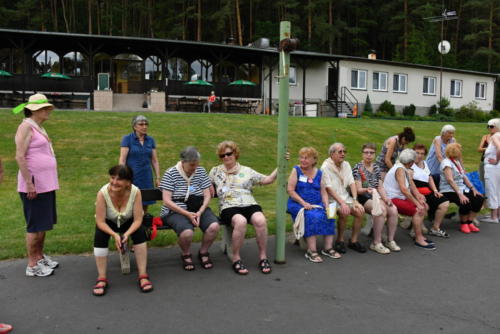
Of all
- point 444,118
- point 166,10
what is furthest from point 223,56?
point 166,10

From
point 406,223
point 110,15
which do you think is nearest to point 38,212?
point 406,223

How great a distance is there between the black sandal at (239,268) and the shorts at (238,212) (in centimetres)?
51

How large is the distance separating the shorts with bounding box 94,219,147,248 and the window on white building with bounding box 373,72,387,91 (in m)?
31.6

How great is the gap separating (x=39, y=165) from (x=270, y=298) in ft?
8.60

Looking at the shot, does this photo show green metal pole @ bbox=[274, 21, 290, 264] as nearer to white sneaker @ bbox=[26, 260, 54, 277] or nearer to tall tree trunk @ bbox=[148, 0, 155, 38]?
white sneaker @ bbox=[26, 260, 54, 277]

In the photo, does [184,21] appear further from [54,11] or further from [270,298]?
[270,298]

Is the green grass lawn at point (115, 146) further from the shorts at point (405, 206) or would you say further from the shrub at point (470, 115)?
the shrub at point (470, 115)

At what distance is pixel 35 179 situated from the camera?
441cm

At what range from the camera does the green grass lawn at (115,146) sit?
6.26 meters

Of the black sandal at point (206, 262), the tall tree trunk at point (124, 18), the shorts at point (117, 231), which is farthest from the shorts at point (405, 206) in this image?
the tall tree trunk at point (124, 18)

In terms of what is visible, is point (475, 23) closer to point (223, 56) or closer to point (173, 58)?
point (223, 56)

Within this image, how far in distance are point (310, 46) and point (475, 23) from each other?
18.8m

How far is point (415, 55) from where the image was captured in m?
42.7

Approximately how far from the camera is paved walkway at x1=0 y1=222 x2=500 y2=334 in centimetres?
347
